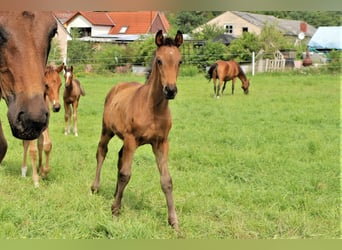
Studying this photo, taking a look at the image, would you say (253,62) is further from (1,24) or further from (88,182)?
(1,24)

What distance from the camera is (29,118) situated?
151 cm

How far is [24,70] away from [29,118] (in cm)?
23

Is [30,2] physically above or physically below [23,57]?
above

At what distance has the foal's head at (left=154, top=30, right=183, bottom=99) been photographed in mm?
3732

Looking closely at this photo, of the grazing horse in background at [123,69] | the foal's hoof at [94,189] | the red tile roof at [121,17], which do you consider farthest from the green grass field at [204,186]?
the grazing horse in background at [123,69]

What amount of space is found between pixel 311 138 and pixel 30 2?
23.4ft

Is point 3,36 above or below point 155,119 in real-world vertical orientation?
above

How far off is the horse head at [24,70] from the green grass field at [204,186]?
6.50 feet

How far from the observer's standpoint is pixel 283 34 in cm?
2195

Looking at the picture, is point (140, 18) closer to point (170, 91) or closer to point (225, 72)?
point (170, 91)

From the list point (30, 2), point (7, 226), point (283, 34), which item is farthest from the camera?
point (283, 34)

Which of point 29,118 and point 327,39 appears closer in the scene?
point 29,118

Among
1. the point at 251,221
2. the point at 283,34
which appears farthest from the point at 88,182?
the point at 283,34

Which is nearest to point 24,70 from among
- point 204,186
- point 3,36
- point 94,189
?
point 3,36
